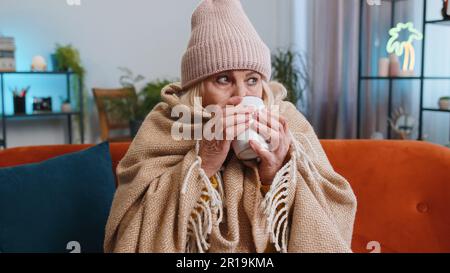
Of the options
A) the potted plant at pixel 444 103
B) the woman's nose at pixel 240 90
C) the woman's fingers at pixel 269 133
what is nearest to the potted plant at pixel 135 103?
the woman's nose at pixel 240 90

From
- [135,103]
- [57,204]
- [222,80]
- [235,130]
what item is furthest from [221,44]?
[135,103]

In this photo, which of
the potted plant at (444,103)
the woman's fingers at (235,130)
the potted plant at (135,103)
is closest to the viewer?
the woman's fingers at (235,130)

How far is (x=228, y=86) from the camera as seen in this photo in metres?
0.70

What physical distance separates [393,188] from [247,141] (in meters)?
0.48

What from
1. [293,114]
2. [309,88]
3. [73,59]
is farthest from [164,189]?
[73,59]

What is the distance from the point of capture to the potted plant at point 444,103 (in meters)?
2.23

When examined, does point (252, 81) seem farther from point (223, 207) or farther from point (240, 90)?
point (223, 207)

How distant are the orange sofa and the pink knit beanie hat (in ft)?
1.08

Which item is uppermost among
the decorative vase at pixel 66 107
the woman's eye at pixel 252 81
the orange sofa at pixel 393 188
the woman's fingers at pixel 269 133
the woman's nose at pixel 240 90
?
Answer: the woman's eye at pixel 252 81

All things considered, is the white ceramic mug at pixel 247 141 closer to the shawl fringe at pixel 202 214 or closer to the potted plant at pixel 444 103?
the shawl fringe at pixel 202 214

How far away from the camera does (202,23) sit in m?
0.71

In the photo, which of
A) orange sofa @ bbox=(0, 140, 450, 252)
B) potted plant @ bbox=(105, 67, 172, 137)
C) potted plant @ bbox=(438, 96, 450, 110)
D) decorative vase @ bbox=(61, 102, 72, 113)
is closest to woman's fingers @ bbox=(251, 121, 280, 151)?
orange sofa @ bbox=(0, 140, 450, 252)

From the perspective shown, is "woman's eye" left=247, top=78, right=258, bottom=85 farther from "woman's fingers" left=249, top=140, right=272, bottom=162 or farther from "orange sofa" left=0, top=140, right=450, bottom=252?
"orange sofa" left=0, top=140, right=450, bottom=252

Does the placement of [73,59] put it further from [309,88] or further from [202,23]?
[202,23]
